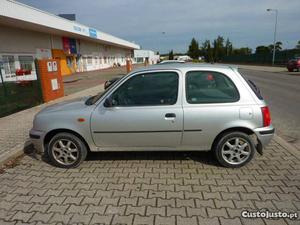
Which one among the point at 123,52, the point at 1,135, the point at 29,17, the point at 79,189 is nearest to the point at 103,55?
the point at 123,52

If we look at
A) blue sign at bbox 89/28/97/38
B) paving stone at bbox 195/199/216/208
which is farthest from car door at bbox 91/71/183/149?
blue sign at bbox 89/28/97/38

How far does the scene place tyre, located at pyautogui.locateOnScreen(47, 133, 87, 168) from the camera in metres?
3.92

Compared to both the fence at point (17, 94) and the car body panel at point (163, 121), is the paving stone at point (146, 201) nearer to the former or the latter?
the car body panel at point (163, 121)

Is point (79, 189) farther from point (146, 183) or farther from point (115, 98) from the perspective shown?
point (115, 98)

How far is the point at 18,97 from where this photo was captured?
28.9 feet

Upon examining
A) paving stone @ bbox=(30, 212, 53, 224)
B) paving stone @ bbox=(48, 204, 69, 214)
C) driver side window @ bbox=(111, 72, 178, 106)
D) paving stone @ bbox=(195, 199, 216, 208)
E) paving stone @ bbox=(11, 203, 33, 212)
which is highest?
driver side window @ bbox=(111, 72, 178, 106)

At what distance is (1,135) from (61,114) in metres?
2.93

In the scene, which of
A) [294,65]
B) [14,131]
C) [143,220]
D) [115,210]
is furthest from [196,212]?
[294,65]

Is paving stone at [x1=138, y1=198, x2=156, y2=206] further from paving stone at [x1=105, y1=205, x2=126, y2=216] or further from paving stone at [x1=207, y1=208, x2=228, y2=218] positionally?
paving stone at [x1=207, y1=208, x2=228, y2=218]

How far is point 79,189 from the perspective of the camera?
3396 mm

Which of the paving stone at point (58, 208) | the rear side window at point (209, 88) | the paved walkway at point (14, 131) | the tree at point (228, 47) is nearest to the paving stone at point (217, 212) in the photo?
the rear side window at point (209, 88)

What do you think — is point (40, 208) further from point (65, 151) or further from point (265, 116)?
point (265, 116)

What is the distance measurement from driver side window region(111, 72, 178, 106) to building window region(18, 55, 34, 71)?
56.7 ft

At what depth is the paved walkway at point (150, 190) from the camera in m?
2.79
